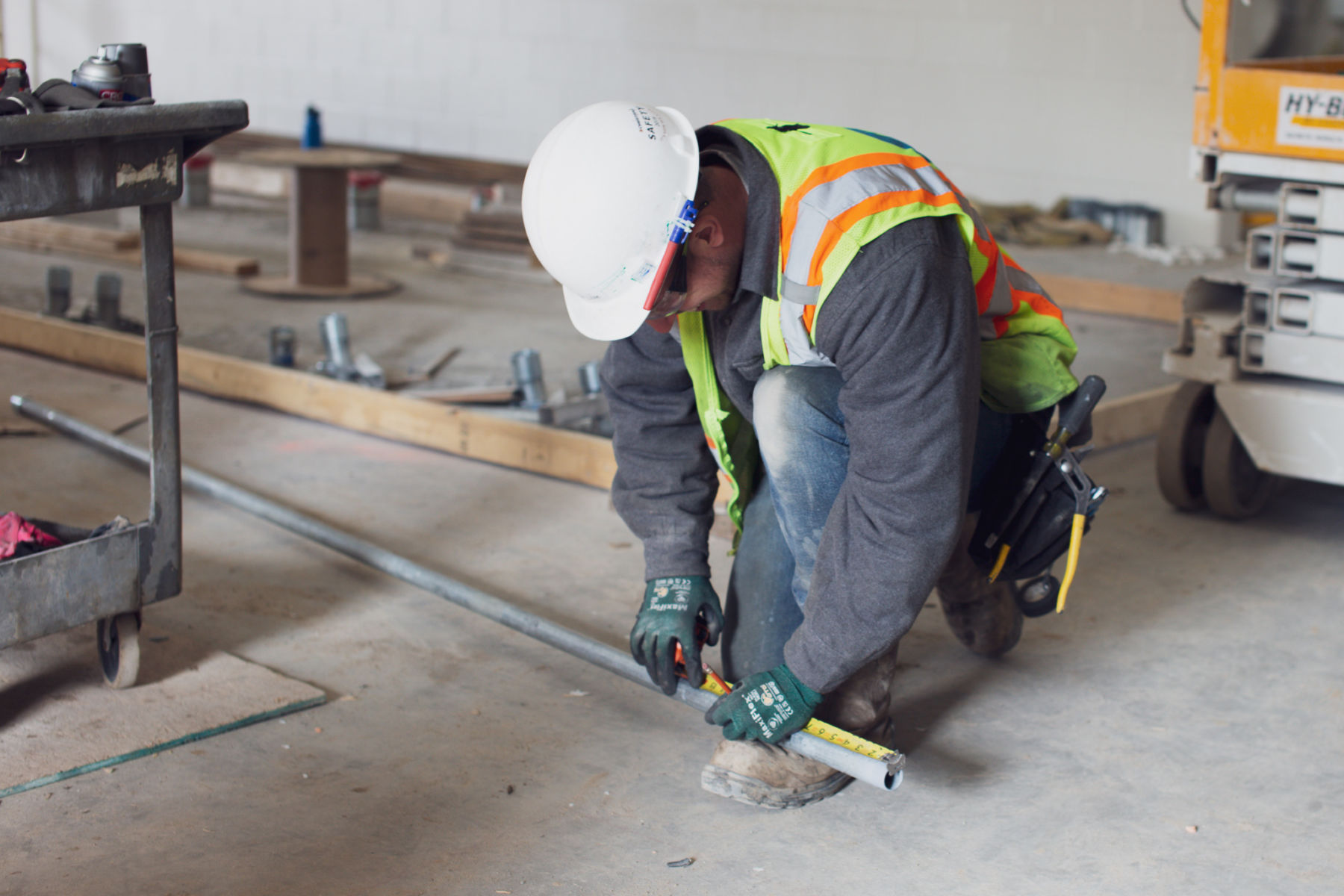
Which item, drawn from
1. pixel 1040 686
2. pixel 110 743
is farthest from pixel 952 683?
pixel 110 743

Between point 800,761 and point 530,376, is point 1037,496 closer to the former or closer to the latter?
point 800,761

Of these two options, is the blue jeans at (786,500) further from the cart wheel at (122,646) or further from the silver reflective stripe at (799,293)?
the cart wheel at (122,646)

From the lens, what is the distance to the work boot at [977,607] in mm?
2238

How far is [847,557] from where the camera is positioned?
1.75 m

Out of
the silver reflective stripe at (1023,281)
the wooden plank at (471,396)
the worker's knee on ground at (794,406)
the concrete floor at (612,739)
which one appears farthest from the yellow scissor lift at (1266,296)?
the wooden plank at (471,396)

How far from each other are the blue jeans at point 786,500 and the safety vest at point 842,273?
42 mm

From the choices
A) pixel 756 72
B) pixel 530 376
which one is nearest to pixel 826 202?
pixel 530 376

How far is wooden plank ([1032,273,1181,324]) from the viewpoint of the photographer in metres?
5.43

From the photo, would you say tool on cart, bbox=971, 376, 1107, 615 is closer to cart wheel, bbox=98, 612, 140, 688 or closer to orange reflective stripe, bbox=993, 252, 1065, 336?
orange reflective stripe, bbox=993, 252, 1065, 336

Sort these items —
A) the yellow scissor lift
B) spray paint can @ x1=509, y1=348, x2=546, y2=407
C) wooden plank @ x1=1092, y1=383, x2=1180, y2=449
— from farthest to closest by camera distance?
1. spray paint can @ x1=509, y1=348, x2=546, y2=407
2. wooden plank @ x1=1092, y1=383, x2=1180, y2=449
3. the yellow scissor lift

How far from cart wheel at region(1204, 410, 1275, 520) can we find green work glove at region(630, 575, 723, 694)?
5.14ft

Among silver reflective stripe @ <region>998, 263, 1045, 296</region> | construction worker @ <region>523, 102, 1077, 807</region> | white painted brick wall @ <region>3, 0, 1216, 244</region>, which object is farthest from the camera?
white painted brick wall @ <region>3, 0, 1216, 244</region>

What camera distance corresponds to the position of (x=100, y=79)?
1971 millimetres

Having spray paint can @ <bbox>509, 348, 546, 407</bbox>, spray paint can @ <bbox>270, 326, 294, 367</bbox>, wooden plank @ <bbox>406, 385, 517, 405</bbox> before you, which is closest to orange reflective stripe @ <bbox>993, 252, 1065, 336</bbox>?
spray paint can @ <bbox>509, 348, 546, 407</bbox>
